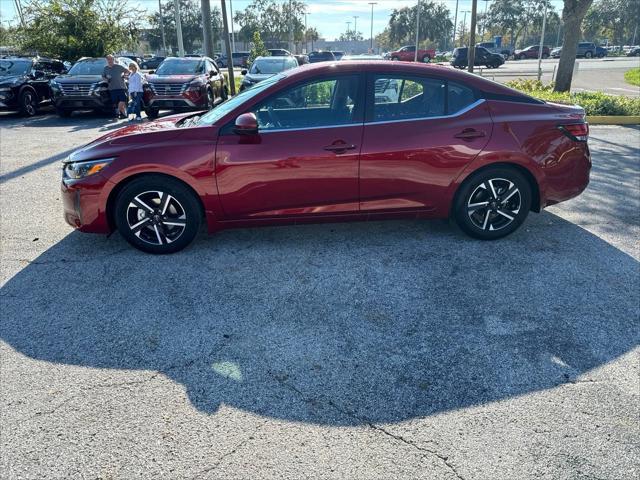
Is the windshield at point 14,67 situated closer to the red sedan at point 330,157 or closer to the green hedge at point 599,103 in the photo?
the red sedan at point 330,157

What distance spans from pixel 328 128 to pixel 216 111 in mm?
1165

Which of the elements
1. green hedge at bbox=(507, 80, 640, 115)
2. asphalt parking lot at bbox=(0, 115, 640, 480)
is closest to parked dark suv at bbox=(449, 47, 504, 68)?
green hedge at bbox=(507, 80, 640, 115)

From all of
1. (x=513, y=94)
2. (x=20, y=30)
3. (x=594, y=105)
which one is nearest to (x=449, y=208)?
(x=513, y=94)

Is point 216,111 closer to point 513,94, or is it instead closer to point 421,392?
point 513,94

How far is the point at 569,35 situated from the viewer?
14.3 m

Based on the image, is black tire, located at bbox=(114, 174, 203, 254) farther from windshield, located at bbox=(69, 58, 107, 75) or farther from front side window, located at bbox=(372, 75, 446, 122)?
windshield, located at bbox=(69, 58, 107, 75)

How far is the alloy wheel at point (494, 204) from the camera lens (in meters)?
4.73

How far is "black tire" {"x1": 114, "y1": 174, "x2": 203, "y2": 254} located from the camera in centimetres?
439

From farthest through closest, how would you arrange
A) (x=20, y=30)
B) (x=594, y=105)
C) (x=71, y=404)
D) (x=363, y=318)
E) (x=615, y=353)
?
(x=20, y=30) < (x=594, y=105) < (x=363, y=318) < (x=615, y=353) < (x=71, y=404)

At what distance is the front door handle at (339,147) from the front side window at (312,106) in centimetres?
21

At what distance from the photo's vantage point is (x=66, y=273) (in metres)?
4.30

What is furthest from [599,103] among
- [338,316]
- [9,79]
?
[9,79]

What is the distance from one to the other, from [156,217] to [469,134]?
291 centimetres

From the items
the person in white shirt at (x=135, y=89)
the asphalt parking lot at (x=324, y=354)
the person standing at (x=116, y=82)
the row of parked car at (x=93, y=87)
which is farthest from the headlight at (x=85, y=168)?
the person standing at (x=116, y=82)
